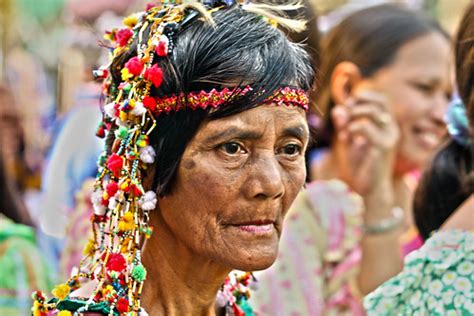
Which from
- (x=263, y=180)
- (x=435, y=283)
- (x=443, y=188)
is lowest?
(x=435, y=283)

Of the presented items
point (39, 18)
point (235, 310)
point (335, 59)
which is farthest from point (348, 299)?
point (39, 18)

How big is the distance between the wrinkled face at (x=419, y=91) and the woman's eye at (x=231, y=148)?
2.88 m

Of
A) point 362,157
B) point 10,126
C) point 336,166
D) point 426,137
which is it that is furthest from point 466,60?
point 10,126

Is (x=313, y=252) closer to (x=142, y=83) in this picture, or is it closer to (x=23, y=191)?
(x=142, y=83)

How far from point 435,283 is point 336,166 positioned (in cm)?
216

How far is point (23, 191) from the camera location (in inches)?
302

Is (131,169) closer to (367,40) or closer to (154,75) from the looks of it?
(154,75)

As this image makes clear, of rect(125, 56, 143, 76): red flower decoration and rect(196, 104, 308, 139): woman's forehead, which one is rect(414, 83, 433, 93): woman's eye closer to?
rect(196, 104, 308, 139): woman's forehead

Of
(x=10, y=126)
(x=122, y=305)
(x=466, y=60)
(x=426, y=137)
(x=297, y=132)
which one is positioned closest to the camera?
(x=122, y=305)

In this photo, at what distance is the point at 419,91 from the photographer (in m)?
5.49

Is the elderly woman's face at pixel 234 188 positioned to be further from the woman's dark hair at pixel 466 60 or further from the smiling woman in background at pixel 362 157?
the smiling woman in background at pixel 362 157

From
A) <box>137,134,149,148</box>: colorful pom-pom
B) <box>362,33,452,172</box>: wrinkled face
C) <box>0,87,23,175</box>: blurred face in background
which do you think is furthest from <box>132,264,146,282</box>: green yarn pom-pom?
<box>0,87,23,175</box>: blurred face in background

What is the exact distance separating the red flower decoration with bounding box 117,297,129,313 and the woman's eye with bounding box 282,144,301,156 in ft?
1.83

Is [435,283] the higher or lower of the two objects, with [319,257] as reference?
higher
